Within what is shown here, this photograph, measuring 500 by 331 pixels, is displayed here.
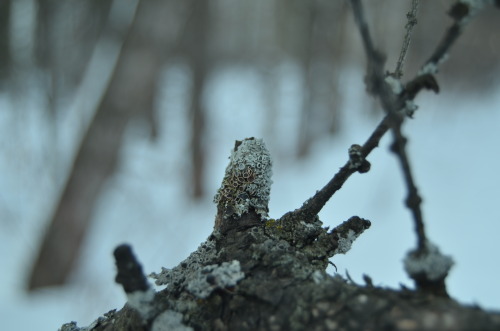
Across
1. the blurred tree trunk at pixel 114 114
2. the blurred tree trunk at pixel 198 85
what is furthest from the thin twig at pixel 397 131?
the blurred tree trunk at pixel 198 85

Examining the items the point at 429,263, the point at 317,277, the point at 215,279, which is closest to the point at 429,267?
the point at 429,263

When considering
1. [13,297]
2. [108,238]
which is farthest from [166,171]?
[13,297]

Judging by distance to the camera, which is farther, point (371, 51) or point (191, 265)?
point (191, 265)

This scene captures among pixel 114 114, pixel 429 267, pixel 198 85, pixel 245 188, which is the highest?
pixel 198 85

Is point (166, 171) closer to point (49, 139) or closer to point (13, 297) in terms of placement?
point (49, 139)

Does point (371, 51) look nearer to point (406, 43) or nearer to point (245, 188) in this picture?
point (406, 43)

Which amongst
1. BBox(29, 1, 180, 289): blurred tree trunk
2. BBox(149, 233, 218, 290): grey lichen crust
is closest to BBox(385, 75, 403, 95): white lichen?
BBox(149, 233, 218, 290): grey lichen crust

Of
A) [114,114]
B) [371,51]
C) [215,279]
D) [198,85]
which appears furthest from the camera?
[198,85]

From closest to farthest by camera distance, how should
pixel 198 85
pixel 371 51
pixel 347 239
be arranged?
1. pixel 371 51
2. pixel 347 239
3. pixel 198 85
